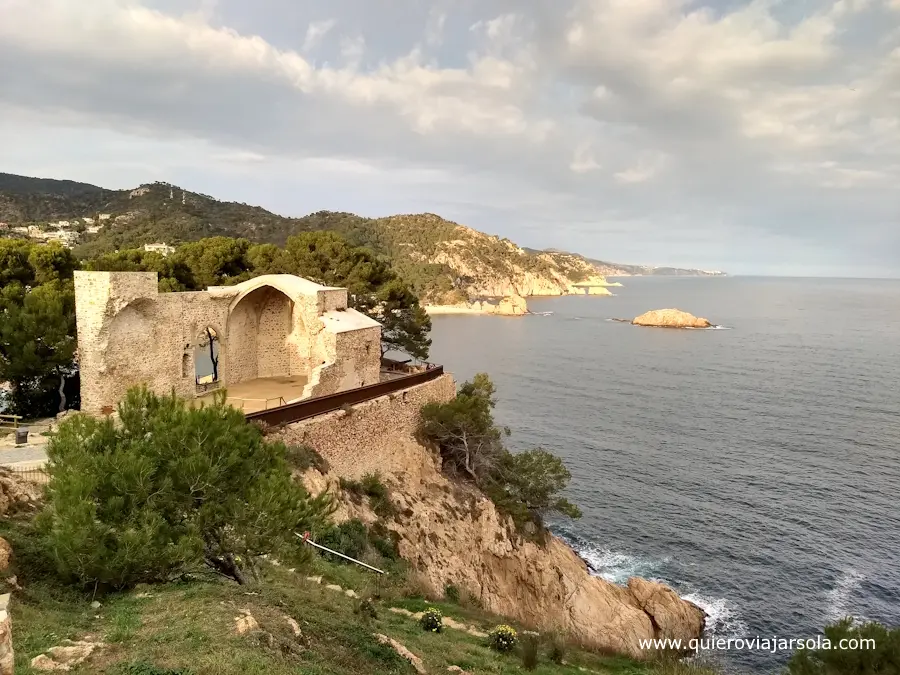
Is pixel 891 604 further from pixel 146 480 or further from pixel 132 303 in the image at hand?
Result: pixel 132 303

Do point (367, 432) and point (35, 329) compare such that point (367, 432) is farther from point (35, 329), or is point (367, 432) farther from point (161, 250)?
point (161, 250)

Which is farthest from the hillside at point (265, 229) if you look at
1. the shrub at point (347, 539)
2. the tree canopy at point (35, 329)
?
the shrub at point (347, 539)

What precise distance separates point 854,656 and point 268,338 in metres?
→ 20.2

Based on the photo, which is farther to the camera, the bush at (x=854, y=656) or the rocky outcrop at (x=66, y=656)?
the bush at (x=854, y=656)

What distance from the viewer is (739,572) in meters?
21.8

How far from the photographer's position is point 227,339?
819 inches

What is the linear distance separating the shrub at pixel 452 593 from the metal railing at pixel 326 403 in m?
6.06

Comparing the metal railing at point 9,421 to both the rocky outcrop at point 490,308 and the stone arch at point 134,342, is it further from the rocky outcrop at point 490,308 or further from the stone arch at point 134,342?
the rocky outcrop at point 490,308

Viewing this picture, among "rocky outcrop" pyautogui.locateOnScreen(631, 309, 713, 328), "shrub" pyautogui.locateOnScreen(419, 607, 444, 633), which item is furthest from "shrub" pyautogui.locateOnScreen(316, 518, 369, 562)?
"rocky outcrop" pyautogui.locateOnScreen(631, 309, 713, 328)

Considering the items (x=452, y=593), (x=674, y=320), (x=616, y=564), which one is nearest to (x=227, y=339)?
(x=452, y=593)

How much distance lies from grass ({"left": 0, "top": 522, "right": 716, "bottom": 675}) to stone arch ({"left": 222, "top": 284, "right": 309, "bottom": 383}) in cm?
1237

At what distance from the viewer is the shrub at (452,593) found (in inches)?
607

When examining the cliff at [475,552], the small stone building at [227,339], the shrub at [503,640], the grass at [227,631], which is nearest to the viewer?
the grass at [227,631]

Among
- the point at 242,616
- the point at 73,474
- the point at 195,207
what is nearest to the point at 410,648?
the point at 242,616
